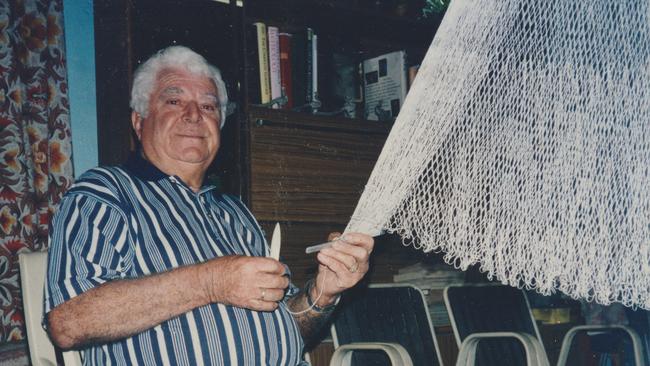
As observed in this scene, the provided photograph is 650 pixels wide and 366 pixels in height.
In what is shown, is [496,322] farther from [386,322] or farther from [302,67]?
[302,67]

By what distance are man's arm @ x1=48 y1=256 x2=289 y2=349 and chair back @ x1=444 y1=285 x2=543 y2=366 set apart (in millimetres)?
1567

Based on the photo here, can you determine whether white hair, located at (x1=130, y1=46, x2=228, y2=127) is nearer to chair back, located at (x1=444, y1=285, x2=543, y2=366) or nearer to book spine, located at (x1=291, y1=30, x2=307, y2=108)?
book spine, located at (x1=291, y1=30, x2=307, y2=108)

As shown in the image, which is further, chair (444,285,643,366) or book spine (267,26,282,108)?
chair (444,285,643,366)

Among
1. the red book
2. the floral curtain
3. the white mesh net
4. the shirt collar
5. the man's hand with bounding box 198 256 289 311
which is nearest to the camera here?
the white mesh net

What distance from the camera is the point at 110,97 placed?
2.30 metres

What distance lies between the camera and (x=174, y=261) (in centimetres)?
158

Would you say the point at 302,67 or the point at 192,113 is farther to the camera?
the point at 302,67

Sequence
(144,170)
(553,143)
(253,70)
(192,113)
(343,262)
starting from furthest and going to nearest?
(253,70) < (192,113) < (144,170) < (343,262) < (553,143)

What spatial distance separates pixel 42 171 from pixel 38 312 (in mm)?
745

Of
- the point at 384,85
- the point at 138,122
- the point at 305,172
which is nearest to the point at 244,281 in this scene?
the point at 138,122

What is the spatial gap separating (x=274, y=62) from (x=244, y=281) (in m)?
1.27

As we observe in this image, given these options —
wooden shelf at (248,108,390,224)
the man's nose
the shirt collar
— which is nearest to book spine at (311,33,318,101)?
wooden shelf at (248,108,390,224)

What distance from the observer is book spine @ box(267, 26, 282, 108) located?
8.00ft

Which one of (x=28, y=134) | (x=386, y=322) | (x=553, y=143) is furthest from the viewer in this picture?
(x=386, y=322)
